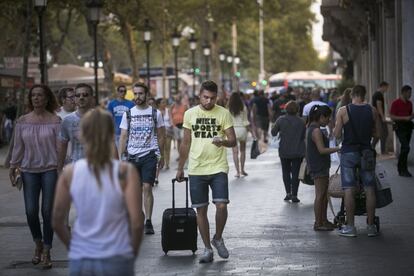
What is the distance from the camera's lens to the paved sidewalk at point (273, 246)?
9.96 metres

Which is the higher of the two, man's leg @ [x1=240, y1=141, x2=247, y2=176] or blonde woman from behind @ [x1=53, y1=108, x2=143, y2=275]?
blonde woman from behind @ [x1=53, y1=108, x2=143, y2=275]

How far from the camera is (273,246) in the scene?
11.4 meters

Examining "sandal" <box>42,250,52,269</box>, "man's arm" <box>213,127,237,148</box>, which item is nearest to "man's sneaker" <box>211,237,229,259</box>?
"man's arm" <box>213,127,237,148</box>

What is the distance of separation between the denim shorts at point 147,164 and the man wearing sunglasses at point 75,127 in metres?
2.12

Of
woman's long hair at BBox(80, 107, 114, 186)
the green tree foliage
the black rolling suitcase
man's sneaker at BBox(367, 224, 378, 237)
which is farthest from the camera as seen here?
the green tree foliage

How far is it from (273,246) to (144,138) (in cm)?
210

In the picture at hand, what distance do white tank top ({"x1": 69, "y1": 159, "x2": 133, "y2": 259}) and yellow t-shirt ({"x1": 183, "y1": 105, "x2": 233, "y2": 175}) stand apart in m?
4.62

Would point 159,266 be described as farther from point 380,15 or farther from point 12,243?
point 380,15

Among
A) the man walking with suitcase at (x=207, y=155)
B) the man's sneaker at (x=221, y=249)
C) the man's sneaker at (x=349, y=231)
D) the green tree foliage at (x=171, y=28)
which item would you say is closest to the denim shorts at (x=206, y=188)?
the man walking with suitcase at (x=207, y=155)

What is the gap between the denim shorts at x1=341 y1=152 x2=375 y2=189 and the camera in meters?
11.9

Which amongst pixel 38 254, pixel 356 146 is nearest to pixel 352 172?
pixel 356 146

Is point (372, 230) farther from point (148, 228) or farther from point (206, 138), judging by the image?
point (206, 138)

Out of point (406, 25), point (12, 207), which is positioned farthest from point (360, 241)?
point (406, 25)

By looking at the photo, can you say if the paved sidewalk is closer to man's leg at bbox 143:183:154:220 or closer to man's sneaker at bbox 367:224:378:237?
man's sneaker at bbox 367:224:378:237
